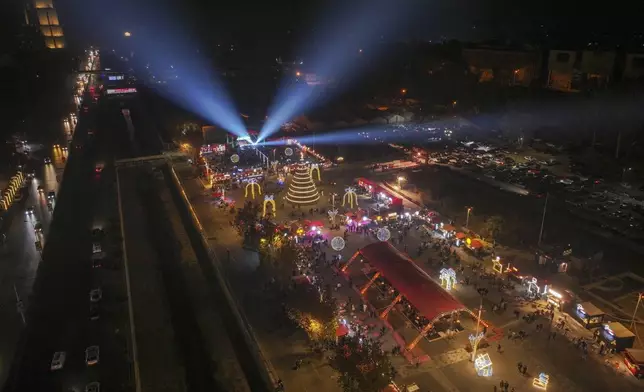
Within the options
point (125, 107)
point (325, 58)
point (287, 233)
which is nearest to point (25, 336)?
point (287, 233)

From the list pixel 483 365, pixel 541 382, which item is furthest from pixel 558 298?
pixel 483 365

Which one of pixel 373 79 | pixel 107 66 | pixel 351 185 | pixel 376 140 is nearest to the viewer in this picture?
pixel 351 185

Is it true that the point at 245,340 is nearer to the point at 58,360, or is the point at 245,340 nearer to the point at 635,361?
the point at 58,360

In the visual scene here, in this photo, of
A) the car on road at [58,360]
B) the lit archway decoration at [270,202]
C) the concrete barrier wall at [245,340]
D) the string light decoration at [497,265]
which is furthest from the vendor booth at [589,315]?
the car on road at [58,360]

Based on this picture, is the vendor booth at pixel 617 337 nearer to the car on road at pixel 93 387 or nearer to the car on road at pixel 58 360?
the car on road at pixel 93 387

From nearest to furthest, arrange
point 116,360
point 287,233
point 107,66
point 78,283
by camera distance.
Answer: point 116,360 → point 78,283 → point 287,233 → point 107,66

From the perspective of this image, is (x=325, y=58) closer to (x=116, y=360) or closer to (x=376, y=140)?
(x=376, y=140)

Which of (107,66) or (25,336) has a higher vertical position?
(107,66)
